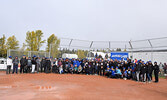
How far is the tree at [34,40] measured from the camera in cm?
3219

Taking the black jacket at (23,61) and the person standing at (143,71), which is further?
the black jacket at (23,61)

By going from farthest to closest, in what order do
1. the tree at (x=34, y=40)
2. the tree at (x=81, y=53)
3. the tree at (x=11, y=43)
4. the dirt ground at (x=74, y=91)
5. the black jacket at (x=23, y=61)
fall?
1. the tree at (x=11, y=43)
2. the tree at (x=34, y=40)
3. the tree at (x=81, y=53)
4. the black jacket at (x=23, y=61)
5. the dirt ground at (x=74, y=91)

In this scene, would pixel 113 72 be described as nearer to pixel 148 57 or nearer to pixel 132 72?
pixel 132 72

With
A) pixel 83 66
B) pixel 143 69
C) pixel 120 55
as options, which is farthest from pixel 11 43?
pixel 143 69

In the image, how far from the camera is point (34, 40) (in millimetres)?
32750

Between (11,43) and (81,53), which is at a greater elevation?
(11,43)

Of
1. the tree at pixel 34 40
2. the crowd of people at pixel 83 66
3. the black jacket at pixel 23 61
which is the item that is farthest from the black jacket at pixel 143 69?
the tree at pixel 34 40

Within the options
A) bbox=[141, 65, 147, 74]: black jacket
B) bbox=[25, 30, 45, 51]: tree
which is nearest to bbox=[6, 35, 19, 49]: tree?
bbox=[25, 30, 45, 51]: tree

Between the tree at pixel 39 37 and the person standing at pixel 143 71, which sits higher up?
the tree at pixel 39 37

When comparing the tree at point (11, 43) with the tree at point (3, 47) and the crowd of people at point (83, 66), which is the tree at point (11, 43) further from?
the crowd of people at point (83, 66)

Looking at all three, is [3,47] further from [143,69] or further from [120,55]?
[143,69]

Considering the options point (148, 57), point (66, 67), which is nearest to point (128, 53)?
point (148, 57)

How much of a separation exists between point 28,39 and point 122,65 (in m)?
24.5

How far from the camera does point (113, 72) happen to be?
1389cm
